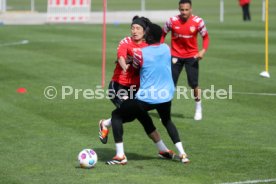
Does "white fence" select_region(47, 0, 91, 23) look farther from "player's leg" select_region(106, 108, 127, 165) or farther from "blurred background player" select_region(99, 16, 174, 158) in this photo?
"player's leg" select_region(106, 108, 127, 165)

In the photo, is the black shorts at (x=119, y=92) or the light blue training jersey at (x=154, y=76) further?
the black shorts at (x=119, y=92)

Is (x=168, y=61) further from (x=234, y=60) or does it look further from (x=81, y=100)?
(x=234, y=60)

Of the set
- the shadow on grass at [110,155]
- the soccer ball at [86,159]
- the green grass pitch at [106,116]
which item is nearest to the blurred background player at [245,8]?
the green grass pitch at [106,116]

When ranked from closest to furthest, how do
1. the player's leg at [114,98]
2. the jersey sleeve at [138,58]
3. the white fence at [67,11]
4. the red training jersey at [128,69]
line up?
1. the jersey sleeve at [138,58]
2. the red training jersey at [128,69]
3. the player's leg at [114,98]
4. the white fence at [67,11]

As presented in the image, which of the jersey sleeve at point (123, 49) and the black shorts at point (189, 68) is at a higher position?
the jersey sleeve at point (123, 49)

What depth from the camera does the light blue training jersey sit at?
440 inches

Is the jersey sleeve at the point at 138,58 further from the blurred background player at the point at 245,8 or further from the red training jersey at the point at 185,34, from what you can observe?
the blurred background player at the point at 245,8

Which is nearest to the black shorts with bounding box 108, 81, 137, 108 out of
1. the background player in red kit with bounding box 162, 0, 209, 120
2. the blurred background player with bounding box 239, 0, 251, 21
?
the background player in red kit with bounding box 162, 0, 209, 120

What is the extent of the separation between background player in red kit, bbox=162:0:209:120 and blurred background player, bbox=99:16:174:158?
315cm

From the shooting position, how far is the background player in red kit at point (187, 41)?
15523 millimetres

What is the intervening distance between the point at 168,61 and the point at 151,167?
5.10ft

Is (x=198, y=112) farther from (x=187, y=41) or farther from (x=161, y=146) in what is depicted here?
(x=161, y=146)

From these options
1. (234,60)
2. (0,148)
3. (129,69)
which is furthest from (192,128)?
(234,60)

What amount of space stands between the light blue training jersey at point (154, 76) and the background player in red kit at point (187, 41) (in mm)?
4195
